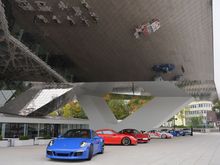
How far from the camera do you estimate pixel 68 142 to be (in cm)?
1090

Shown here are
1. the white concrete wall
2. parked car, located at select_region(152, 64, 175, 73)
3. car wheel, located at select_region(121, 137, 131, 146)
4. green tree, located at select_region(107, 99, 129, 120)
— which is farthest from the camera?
green tree, located at select_region(107, 99, 129, 120)

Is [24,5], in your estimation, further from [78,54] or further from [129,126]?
[129,126]

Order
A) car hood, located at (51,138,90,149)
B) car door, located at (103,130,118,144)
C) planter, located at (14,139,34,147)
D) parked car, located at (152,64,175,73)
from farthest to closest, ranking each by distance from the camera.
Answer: parked car, located at (152,64,175,73)
car door, located at (103,130,118,144)
planter, located at (14,139,34,147)
car hood, located at (51,138,90,149)

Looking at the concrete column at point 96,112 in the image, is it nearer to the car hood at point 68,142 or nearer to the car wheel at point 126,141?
the car wheel at point 126,141

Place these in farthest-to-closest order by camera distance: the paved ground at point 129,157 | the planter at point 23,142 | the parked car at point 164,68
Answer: the parked car at point 164,68
the planter at point 23,142
the paved ground at point 129,157

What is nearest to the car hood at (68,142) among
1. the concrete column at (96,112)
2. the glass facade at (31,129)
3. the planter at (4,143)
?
the planter at (4,143)

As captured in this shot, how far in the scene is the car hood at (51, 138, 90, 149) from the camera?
10.6 metres

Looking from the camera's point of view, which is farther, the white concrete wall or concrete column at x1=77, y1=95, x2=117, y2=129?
concrete column at x1=77, y1=95, x2=117, y2=129

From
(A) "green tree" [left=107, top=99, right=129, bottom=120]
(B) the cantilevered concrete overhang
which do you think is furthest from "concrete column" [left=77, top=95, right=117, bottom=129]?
(A) "green tree" [left=107, top=99, right=129, bottom=120]

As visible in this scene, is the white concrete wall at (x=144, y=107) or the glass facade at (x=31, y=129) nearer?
the glass facade at (x=31, y=129)

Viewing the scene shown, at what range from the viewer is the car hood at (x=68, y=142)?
10555 mm

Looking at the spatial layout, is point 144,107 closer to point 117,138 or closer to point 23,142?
point 117,138

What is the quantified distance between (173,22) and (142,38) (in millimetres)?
3860

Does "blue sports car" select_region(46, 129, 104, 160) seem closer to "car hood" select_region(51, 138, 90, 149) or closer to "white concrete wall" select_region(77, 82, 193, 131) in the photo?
"car hood" select_region(51, 138, 90, 149)
